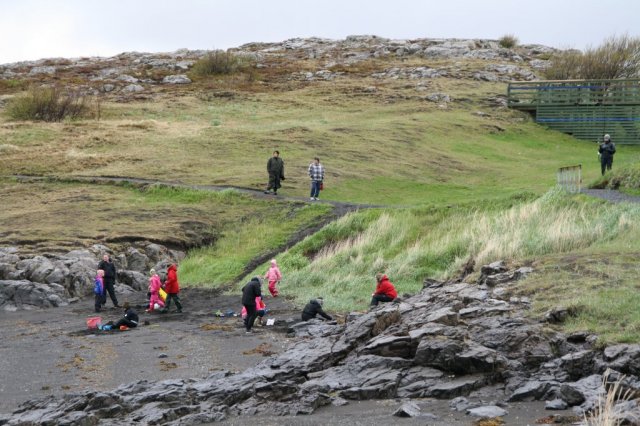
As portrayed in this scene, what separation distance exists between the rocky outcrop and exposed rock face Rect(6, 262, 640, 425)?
47.0 ft

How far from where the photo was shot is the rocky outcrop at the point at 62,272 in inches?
1195

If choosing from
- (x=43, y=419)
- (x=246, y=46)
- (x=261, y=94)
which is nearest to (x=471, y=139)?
(x=261, y=94)

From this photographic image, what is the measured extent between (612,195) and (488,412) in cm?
2167

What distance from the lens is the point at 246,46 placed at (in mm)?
112688

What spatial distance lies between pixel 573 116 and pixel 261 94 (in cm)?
2503

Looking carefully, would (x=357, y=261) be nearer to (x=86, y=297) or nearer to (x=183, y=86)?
(x=86, y=297)

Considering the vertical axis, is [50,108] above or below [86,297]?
above

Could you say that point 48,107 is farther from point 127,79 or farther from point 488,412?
point 488,412

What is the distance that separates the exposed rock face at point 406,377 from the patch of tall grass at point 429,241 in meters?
7.55

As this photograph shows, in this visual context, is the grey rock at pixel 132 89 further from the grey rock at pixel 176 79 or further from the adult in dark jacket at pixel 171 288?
the adult in dark jacket at pixel 171 288

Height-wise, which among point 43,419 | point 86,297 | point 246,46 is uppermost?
point 246,46

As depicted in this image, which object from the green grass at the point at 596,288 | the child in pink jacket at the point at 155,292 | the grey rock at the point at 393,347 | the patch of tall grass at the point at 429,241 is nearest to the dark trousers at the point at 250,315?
the patch of tall grass at the point at 429,241

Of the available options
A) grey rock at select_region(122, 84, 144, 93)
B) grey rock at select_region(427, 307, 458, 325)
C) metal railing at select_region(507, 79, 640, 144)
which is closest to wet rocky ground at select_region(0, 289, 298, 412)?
grey rock at select_region(427, 307, 458, 325)

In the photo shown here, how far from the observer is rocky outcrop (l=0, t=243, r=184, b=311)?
99.6ft
